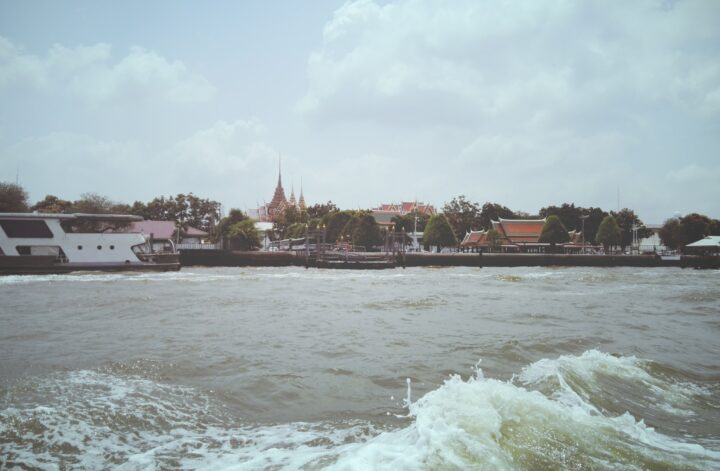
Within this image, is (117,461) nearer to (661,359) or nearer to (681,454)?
(681,454)

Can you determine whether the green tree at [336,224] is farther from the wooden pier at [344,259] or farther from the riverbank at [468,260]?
the riverbank at [468,260]

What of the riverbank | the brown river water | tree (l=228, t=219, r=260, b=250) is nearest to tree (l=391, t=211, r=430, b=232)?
tree (l=228, t=219, r=260, b=250)

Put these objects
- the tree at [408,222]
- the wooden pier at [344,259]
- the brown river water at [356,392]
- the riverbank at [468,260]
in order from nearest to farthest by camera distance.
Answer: the brown river water at [356,392] < the wooden pier at [344,259] < the riverbank at [468,260] < the tree at [408,222]

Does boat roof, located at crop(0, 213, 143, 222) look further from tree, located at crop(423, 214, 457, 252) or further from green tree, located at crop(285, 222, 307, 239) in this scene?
tree, located at crop(423, 214, 457, 252)

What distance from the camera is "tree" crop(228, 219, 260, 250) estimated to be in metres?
50.6

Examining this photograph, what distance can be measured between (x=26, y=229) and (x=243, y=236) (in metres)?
24.7

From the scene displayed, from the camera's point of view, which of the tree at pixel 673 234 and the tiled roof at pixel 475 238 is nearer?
the tree at pixel 673 234

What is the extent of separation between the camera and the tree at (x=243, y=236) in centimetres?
5062

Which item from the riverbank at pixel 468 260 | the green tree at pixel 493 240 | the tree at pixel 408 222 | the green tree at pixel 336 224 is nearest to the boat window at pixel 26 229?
the riverbank at pixel 468 260

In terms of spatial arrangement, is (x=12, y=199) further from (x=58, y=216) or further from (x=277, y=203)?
(x=277, y=203)

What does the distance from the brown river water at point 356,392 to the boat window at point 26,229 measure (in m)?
19.3

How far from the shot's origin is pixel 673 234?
2559 inches

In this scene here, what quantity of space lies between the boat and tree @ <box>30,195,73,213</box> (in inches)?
999

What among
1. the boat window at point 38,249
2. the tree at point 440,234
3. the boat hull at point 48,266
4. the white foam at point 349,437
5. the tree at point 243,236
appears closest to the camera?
the white foam at point 349,437
